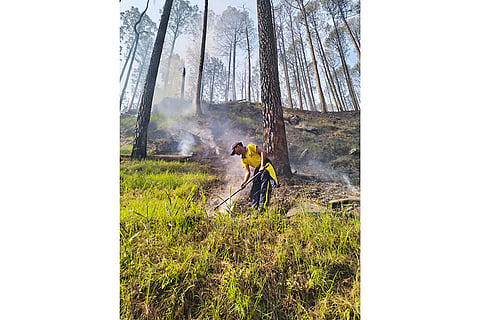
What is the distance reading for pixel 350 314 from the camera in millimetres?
1391

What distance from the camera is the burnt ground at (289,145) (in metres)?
1.65

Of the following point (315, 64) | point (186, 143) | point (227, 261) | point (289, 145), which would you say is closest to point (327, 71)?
point (315, 64)

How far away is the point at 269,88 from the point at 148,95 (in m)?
0.90

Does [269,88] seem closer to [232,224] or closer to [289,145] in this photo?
[289,145]

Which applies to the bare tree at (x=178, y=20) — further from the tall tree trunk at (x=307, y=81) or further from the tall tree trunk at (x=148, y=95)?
the tall tree trunk at (x=307, y=81)

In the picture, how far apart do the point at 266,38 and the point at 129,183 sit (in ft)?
4.76

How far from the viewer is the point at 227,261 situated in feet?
4.89

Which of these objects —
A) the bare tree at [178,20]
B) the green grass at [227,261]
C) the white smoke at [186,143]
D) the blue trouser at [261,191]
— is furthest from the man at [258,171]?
the bare tree at [178,20]

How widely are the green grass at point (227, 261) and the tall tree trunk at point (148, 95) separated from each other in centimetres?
31

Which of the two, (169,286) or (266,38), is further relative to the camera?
(266,38)

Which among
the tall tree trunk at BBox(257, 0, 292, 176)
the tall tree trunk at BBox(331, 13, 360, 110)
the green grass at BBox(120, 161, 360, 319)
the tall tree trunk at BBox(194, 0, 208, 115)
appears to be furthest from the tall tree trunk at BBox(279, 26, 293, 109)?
the green grass at BBox(120, 161, 360, 319)

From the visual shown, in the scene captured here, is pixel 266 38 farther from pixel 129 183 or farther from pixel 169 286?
pixel 169 286
